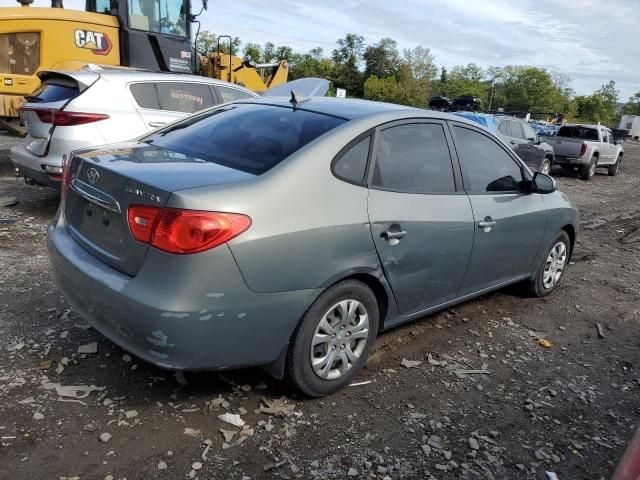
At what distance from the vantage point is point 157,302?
2484mm

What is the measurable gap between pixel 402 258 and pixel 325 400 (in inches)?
37.9

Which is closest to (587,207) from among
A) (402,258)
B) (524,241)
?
(524,241)

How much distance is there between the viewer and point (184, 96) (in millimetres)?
7281

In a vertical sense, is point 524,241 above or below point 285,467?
above

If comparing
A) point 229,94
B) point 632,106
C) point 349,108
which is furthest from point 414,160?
point 632,106

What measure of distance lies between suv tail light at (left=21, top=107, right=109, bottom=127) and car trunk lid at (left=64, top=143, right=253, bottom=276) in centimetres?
320

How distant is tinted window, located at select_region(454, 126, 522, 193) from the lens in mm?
3908

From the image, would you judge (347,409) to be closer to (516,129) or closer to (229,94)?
(229,94)

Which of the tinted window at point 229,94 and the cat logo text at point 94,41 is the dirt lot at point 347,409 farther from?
the cat logo text at point 94,41

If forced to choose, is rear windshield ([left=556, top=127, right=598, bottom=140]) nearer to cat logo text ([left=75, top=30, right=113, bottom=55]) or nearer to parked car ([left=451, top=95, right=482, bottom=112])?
parked car ([left=451, top=95, right=482, bottom=112])

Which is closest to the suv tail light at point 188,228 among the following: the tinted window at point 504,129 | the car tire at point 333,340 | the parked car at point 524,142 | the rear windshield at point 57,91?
the car tire at point 333,340

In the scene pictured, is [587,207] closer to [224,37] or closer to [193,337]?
[224,37]

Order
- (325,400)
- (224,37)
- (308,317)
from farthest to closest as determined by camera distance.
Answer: (224,37) → (325,400) → (308,317)

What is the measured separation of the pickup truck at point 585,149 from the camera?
53.9 ft
